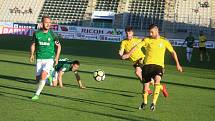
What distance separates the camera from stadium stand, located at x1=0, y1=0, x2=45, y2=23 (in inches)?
2216

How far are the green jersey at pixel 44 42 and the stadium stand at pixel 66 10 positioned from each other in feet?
139

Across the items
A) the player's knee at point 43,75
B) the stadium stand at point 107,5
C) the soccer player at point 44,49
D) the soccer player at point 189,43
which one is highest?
the stadium stand at point 107,5

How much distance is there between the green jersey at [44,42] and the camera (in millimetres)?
11767

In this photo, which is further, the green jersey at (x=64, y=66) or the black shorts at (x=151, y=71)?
the green jersey at (x=64, y=66)

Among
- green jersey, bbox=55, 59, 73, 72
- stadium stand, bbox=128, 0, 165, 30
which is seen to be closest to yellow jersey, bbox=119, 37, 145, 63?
green jersey, bbox=55, 59, 73, 72

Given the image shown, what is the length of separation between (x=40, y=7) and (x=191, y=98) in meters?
45.5

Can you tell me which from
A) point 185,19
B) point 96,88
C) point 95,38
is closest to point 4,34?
point 95,38

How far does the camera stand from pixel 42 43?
38.7 ft

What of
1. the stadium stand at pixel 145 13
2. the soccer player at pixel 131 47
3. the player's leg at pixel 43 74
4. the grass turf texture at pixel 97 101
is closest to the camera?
the grass turf texture at pixel 97 101

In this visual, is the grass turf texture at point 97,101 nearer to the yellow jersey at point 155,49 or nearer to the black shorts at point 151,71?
the black shorts at point 151,71

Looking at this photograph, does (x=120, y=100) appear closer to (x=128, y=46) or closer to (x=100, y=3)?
(x=128, y=46)

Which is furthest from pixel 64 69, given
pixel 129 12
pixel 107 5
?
pixel 107 5

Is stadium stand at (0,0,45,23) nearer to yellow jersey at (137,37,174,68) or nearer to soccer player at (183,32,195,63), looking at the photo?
soccer player at (183,32,195,63)

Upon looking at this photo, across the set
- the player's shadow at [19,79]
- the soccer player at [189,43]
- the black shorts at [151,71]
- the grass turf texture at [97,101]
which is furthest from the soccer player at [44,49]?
the soccer player at [189,43]
